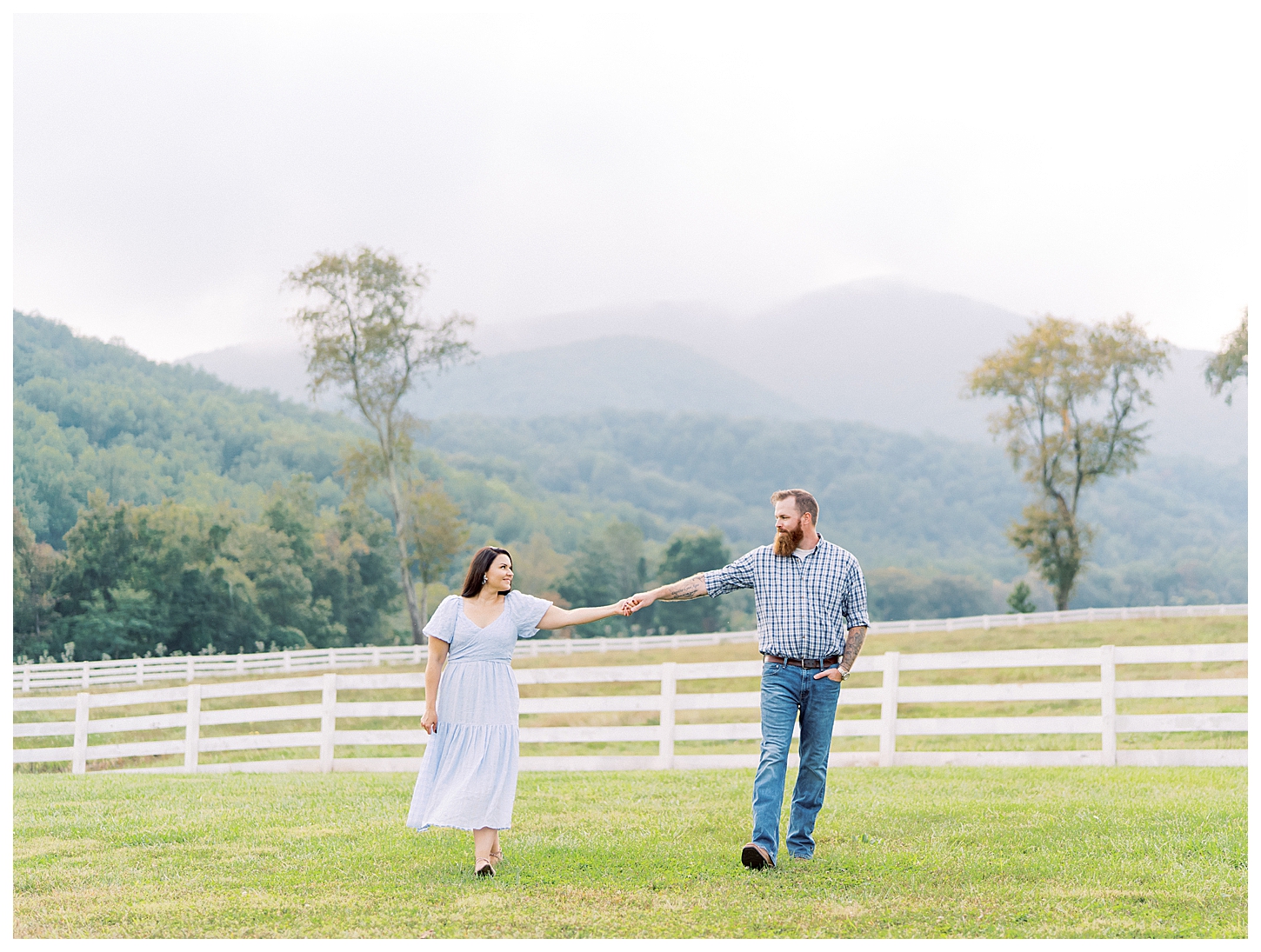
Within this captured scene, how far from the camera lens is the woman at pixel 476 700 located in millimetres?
5852

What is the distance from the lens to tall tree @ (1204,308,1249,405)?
3266 cm

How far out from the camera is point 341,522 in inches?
1526

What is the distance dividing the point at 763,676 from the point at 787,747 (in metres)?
0.38

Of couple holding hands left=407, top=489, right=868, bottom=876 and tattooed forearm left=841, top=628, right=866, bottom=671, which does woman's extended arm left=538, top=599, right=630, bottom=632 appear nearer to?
couple holding hands left=407, top=489, right=868, bottom=876

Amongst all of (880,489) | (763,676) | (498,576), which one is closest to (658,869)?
(763,676)

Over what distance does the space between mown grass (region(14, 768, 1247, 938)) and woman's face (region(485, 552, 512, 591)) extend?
1.46m

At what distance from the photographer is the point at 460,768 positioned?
590 cm

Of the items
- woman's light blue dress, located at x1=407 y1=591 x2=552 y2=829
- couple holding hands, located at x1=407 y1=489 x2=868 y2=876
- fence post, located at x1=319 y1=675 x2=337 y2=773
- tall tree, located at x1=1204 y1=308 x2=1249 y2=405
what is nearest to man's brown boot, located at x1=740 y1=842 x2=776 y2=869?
couple holding hands, located at x1=407 y1=489 x2=868 y2=876

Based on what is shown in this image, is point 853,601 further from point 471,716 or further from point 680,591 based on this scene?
point 471,716

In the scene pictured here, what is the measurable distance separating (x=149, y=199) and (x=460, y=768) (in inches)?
2321

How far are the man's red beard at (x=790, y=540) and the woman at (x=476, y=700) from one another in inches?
40.3

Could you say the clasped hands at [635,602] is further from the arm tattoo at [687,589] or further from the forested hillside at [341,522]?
the forested hillside at [341,522]

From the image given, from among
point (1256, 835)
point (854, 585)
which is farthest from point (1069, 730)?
point (854, 585)

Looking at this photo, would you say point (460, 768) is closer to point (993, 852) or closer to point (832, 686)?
point (832, 686)
